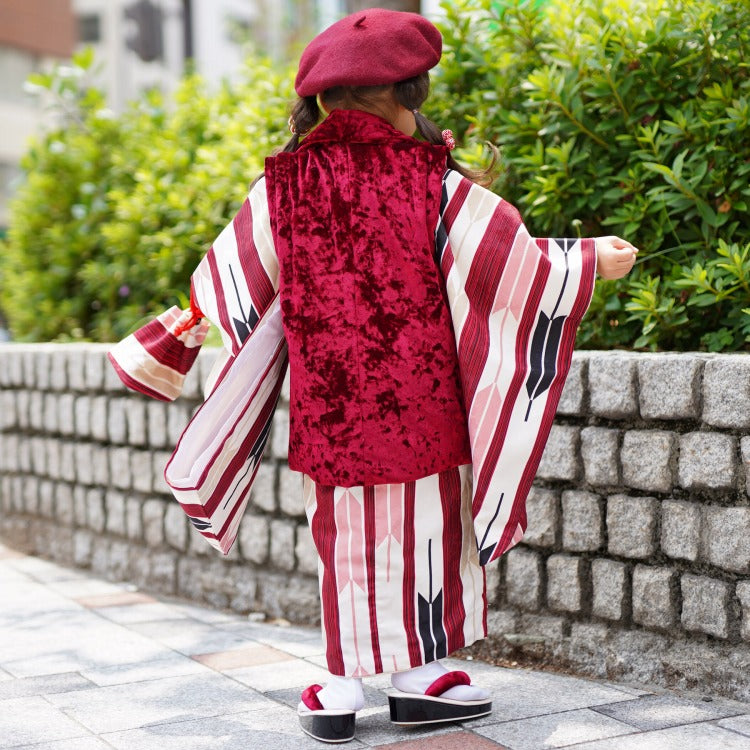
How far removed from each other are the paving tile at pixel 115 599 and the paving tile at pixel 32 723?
138 centimetres

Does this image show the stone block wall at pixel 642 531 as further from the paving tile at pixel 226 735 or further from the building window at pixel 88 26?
the building window at pixel 88 26

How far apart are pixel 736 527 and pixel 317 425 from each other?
1120 mm

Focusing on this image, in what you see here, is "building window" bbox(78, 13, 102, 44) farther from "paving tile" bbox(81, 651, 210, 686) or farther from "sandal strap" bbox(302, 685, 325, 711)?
"sandal strap" bbox(302, 685, 325, 711)

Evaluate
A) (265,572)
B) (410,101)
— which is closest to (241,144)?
(265,572)

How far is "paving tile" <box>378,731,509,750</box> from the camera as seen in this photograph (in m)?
2.63

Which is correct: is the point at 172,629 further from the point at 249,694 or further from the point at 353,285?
the point at 353,285

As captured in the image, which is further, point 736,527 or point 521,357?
point 736,527

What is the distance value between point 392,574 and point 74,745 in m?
0.89

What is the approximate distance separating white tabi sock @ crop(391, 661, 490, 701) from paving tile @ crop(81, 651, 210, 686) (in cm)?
87

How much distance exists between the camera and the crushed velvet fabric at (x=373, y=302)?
2.62 m

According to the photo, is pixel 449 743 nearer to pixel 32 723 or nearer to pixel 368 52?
pixel 32 723

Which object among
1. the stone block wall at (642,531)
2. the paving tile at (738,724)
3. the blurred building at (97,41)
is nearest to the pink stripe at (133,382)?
the stone block wall at (642,531)

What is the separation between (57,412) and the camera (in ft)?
17.7

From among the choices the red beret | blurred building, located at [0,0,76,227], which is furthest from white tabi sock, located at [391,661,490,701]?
blurred building, located at [0,0,76,227]
